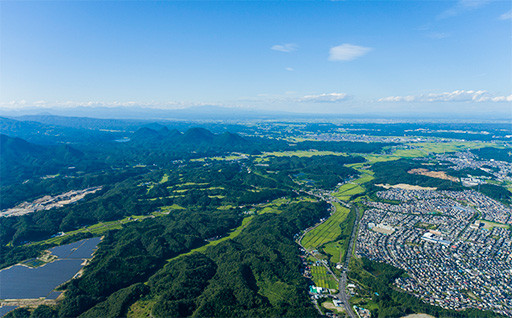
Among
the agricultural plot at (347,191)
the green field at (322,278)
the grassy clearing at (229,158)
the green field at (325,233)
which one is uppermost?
the grassy clearing at (229,158)

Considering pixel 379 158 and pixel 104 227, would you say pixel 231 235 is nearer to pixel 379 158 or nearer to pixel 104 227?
pixel 104 227

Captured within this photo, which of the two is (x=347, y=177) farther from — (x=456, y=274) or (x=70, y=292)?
(x=70, y=292)

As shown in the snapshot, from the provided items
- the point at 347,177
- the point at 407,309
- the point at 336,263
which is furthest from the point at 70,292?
the point at 347,177

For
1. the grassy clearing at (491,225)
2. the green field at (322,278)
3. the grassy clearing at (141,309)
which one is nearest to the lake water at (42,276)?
the grassy clearing at (141,309)

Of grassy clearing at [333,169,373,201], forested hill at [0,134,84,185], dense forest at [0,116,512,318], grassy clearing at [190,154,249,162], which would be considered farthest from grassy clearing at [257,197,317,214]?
forested hill at [0,134,84,185]

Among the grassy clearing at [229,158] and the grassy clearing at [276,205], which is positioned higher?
the grassy clearing at [229,158]

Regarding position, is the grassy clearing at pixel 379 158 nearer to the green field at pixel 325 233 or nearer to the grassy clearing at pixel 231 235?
the green field at pixel 325 233
